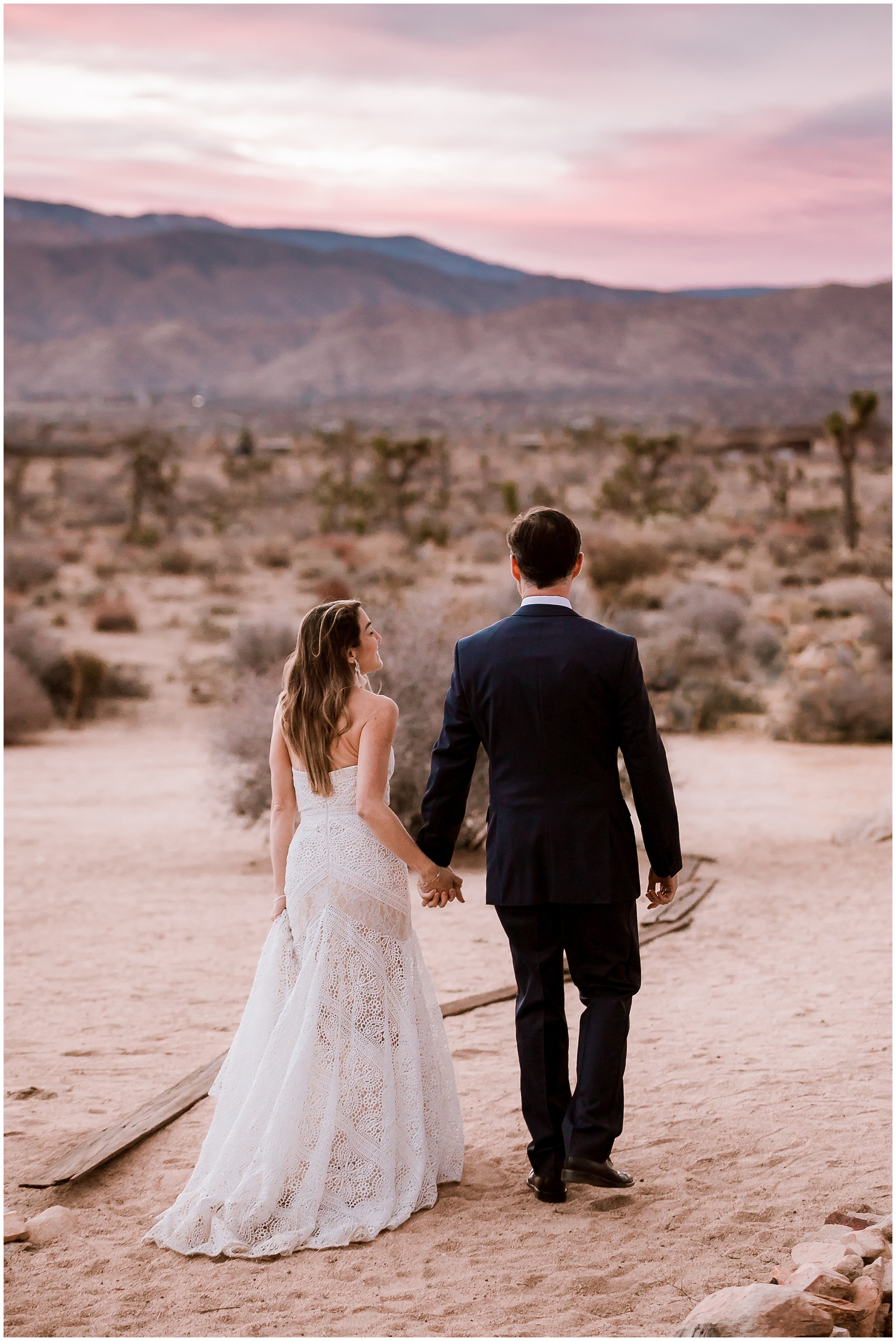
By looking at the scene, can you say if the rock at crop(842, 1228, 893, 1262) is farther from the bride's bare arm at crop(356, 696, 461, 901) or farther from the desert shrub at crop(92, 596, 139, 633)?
the desert shrub at crop(92, 596, 139, 633)

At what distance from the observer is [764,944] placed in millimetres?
7906

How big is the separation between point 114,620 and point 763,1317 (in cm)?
1950

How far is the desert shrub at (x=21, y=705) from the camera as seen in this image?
15.3 m

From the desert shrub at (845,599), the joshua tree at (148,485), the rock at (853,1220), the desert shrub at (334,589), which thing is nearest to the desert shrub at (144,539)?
the joshua tree at (148,485)

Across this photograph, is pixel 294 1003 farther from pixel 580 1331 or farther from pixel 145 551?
pixel 145 551

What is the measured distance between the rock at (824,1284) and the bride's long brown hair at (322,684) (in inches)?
73.7

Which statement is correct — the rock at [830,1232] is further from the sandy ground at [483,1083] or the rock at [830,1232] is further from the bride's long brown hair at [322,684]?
the bride's long brown hair at [322,684]

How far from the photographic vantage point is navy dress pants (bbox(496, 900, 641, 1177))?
4.14m

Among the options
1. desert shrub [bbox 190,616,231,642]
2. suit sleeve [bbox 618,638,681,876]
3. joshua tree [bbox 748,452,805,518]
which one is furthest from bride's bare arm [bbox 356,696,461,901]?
joshua tree [bbox 748,452,805,518]

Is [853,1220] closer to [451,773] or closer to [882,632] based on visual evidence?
[451,773]

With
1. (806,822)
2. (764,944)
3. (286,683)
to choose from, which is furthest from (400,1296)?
(806,822)

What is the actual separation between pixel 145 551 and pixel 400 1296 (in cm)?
2653

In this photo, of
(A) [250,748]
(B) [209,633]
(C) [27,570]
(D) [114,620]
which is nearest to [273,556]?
(C) [27,570]

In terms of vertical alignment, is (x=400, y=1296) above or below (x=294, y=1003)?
below
